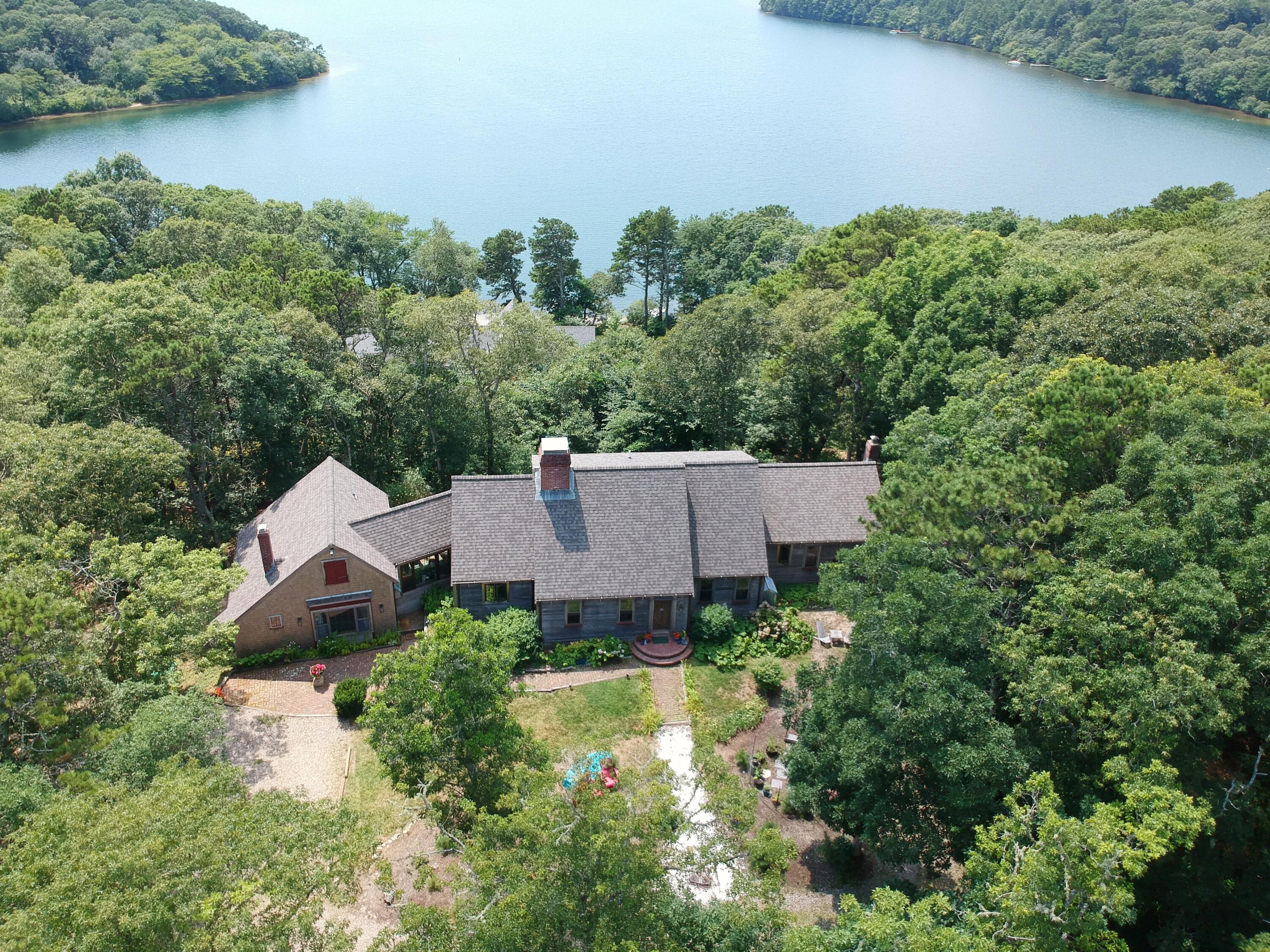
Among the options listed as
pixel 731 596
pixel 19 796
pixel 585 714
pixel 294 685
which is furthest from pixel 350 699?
pixel 731 596

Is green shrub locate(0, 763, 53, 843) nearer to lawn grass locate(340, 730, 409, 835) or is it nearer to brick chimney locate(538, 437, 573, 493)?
lawn grass locate(340, 730, 409, 835)

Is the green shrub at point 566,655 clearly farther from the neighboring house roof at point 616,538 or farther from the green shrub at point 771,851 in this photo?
the green shrub at point 771,851

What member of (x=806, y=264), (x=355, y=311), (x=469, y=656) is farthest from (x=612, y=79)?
(x=469, y=656)

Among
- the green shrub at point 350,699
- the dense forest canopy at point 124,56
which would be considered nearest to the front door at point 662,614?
the green shrub at point 350,699

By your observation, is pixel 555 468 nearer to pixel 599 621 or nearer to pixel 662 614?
pixel 599 621

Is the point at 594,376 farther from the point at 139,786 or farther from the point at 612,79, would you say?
the point at 612,79

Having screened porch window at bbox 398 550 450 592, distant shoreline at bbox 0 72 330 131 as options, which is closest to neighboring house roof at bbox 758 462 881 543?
screened porch window at bbox 398 550 450 592
